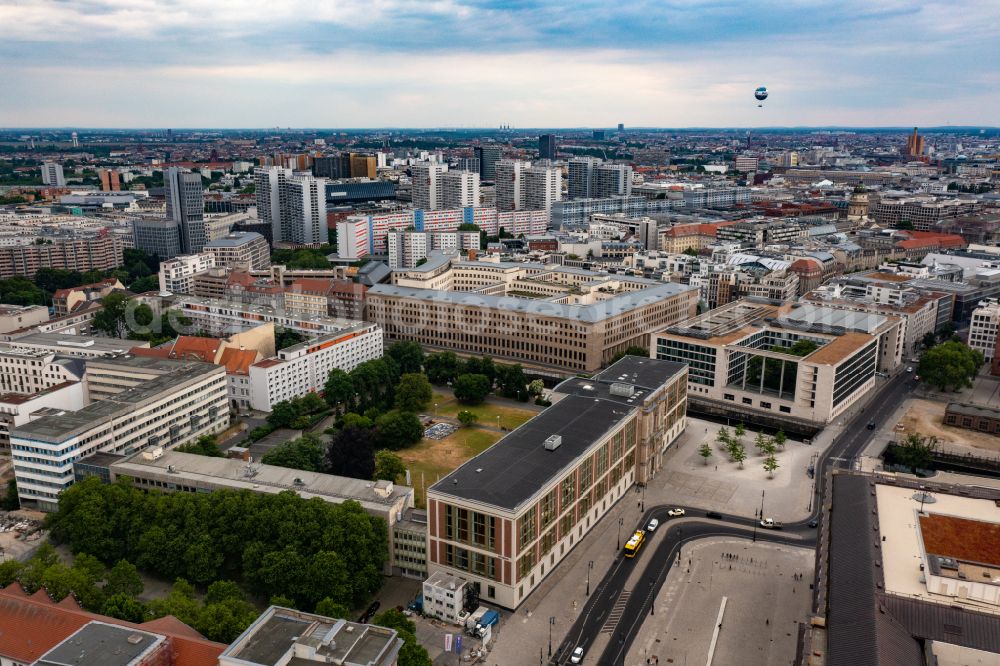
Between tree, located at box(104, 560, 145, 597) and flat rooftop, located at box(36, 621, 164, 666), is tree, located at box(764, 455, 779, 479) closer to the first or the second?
tree, located at box(104, 560, 145, 597)

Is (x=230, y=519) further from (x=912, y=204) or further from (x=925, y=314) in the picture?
(x=912, y=204)

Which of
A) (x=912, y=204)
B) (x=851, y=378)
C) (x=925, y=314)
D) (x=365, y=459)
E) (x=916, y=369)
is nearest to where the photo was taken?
(x=365, y=459)

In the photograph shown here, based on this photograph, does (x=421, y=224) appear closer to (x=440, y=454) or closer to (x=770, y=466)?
(x=440, y=454)

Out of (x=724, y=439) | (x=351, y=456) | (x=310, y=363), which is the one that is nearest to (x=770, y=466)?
(x=724, y=439)

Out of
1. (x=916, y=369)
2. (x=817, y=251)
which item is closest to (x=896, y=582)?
(x=916, y=369)

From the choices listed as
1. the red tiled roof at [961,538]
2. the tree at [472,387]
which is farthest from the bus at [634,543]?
the tree at [472,387]

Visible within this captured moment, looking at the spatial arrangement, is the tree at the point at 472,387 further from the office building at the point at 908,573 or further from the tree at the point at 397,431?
the office building at the point at 908,573

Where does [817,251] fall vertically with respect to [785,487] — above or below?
above

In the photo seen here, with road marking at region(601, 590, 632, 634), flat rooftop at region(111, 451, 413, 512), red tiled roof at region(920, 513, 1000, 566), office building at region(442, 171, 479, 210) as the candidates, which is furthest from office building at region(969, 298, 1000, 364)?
office building at region(442, 171, 479, 210)
